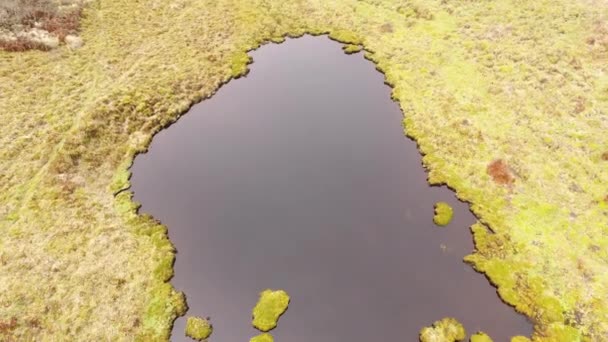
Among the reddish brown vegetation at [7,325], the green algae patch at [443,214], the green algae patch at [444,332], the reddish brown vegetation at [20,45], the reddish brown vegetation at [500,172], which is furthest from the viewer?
the reddish brown vegetation at [20,45]

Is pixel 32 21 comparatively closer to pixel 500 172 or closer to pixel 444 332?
pixel 500 172

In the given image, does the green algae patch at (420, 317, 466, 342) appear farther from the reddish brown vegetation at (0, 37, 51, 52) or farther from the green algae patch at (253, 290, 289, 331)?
the reddish brown vegetation at (0, 37, 51, 52)

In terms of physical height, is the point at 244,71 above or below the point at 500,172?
above

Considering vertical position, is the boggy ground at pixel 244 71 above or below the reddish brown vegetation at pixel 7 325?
above

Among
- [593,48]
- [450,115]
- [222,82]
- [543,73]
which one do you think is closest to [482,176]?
[450,115]

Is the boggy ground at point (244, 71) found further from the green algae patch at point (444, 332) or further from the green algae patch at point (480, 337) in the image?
the green algae patch at point (444, 332)

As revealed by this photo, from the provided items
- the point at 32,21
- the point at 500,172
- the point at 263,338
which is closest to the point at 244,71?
the point at 32,21

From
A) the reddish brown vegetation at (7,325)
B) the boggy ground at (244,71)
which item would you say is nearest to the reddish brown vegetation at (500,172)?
the boggy ground at (244,71)
